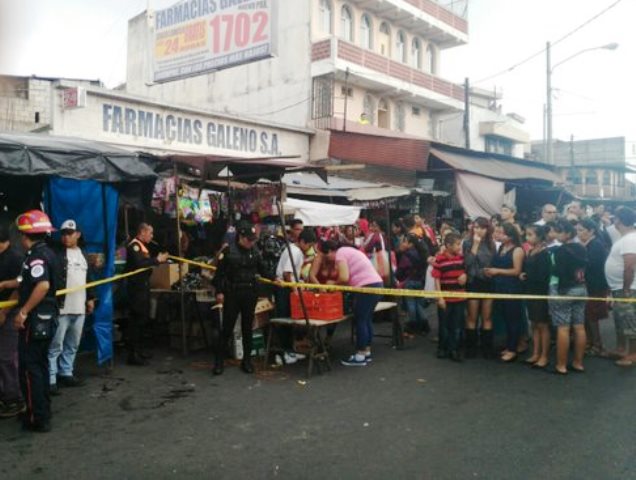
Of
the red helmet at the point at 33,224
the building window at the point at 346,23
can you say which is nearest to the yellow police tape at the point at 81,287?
the red helmet at the point at 33,224

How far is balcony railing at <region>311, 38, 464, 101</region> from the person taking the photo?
21109 millimetres

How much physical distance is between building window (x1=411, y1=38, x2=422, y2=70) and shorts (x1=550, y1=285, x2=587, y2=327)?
23.2 m

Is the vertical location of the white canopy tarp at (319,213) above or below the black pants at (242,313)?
above

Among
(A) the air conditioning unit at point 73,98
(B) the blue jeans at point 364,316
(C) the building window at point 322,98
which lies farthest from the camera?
(C) the building window at point 322,98

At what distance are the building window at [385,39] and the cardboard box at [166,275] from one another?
20.1 metres

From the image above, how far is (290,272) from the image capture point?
7770 millimetres

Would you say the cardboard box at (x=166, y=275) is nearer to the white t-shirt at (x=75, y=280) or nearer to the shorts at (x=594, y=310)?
the white t-shirt at (x=75, y=280)

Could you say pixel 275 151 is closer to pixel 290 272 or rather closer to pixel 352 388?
pixel 290 272

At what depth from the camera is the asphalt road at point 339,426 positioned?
426cm

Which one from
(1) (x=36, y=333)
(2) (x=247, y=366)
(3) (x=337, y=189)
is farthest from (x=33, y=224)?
(3) (x=337, y=189)

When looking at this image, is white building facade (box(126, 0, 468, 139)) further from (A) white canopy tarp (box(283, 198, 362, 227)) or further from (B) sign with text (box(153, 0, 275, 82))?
(A) white canopy tarp (box(283, 198, 362, 227))

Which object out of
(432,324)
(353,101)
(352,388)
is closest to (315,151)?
(353,101)

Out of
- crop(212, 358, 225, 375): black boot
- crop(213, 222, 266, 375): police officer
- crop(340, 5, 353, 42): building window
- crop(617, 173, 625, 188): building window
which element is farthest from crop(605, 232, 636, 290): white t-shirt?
crop(617, 173, 625, 188): building window

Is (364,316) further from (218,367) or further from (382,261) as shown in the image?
(382,261)
